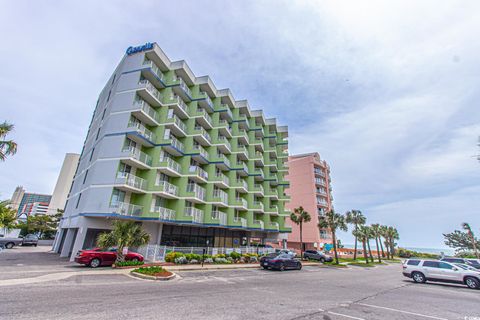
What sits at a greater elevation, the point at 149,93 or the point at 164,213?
the point at 149,93

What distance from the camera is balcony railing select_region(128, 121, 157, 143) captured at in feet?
82.5

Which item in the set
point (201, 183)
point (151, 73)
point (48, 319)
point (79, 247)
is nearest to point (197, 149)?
point (201, 183)

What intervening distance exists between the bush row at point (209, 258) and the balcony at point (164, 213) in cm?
439

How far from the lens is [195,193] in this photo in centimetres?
2847

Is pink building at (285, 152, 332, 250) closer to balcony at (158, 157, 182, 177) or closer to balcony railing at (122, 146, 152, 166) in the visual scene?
balcony at (158, 157, 182, 177)

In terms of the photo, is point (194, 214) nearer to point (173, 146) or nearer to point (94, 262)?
point (173, 146)

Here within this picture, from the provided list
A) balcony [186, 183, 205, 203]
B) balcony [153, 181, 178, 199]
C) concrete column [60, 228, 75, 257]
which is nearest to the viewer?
balcony [153, 181, 178, 199]

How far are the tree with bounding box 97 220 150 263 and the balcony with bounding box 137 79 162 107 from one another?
1581 cm

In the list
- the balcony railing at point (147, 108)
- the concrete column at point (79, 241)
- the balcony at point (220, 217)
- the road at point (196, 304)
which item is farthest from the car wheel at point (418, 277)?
the balcony railing at point (147, 108)

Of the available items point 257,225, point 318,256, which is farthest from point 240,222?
point 318,256

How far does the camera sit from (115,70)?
1294 inches

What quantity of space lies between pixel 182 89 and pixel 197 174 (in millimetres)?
11901

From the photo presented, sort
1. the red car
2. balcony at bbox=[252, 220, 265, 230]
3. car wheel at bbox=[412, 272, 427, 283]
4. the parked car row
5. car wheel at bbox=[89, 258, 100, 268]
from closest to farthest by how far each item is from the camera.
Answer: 1. the red car
2. car wheel at bbox=[89, 258, 100, 268]
3. car wheel at bbox=[412, 272, 427, 283]
4. the parked car row
5. balcony at bbox=[252, 220, 265, 230]

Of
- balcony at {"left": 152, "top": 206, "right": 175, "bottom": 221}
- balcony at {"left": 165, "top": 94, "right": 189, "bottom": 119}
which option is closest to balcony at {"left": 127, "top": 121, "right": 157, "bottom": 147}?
balcony at {"left": 165, "top": 94, "right": 189, "bottom": 119}
